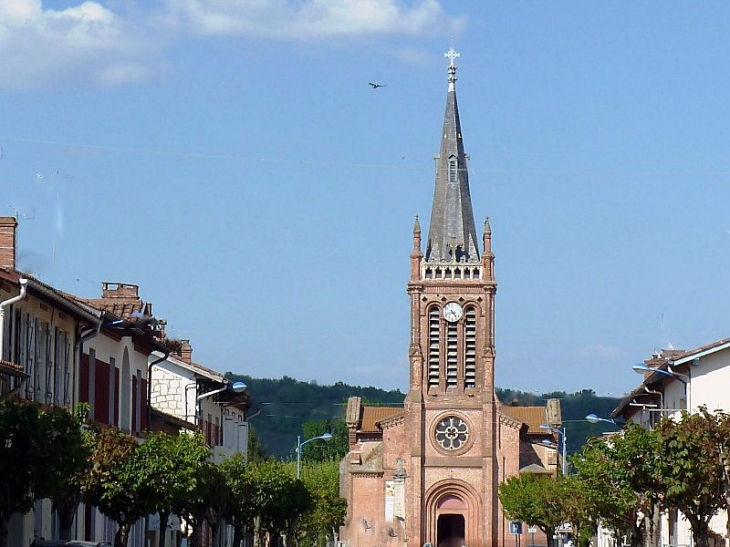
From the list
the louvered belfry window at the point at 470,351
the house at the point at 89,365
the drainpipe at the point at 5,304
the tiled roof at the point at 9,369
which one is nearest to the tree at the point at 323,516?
the louvered belfry window at the point at 470,351

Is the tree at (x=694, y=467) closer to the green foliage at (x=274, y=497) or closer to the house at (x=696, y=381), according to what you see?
the house at (x=696, y=381)

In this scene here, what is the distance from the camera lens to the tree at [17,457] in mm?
23344

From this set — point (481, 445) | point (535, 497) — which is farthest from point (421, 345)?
point (535, 497)

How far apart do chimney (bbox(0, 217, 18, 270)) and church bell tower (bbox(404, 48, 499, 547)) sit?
7151 cm

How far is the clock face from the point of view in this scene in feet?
345

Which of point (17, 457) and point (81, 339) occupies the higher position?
point (81, 339)

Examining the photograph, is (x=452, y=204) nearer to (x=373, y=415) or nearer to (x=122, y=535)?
(x=373, y=415)

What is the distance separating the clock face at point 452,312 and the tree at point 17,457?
270 ft

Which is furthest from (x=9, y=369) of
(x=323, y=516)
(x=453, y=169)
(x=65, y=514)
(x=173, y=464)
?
(x=453, y=169)

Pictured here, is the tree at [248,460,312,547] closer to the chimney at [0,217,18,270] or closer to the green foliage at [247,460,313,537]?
the green foliage at [247,460,313,537]

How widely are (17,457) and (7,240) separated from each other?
1142 centimetres

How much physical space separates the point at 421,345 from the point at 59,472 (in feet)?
266

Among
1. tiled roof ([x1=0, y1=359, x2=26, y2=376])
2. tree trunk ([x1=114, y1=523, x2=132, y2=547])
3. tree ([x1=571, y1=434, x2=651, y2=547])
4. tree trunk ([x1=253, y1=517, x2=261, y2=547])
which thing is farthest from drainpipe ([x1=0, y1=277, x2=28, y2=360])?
tree trunk ([x1=253, y1=517, x2=261, y2=547])

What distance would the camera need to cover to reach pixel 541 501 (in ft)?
233
